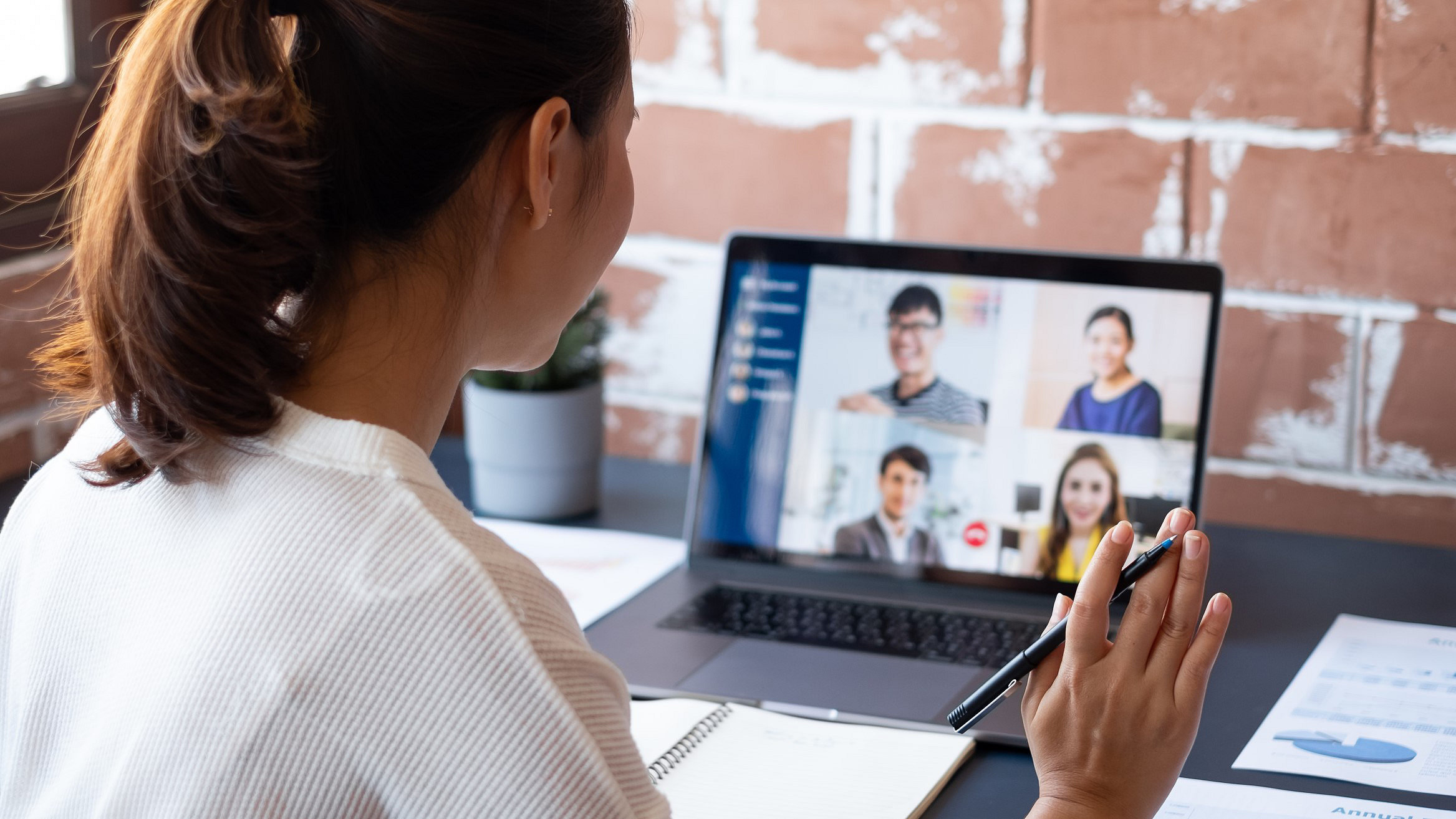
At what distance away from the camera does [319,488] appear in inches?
23.8

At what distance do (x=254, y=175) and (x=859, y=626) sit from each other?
0.61 metres

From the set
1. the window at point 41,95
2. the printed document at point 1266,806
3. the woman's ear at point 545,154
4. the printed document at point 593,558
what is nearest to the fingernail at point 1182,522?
the printed document at point 1266,806

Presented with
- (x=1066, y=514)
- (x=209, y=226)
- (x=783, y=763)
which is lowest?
(x=783, y=763)

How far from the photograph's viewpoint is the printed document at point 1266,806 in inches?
30.2

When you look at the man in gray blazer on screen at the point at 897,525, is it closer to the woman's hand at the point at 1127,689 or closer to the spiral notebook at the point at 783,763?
the spiral notebook at the point at 783,763

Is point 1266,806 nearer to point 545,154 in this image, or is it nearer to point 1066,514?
point 1066,514

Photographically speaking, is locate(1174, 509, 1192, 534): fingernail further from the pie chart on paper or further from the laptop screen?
the laptop screen

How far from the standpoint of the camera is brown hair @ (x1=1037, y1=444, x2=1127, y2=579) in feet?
3.65

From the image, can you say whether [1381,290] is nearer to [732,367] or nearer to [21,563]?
[732,367]

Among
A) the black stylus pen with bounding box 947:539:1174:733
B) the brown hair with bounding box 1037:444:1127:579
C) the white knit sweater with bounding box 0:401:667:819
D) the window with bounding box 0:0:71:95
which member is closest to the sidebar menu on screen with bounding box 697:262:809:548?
the brown hair with bounding box 1037:444:1127:579

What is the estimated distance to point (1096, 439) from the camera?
1.13 m

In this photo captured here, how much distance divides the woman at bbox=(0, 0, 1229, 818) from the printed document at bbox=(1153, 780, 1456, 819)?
0.06m

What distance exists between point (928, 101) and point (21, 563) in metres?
0.95

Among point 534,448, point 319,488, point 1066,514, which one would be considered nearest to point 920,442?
point 1066,514
